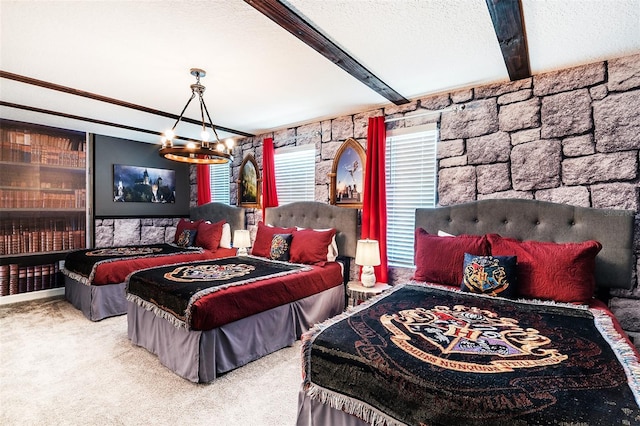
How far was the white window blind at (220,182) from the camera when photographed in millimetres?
5660

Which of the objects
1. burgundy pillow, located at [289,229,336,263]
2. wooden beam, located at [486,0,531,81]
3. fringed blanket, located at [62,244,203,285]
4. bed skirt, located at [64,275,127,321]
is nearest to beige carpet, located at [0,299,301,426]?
bed skirt, located at [64,275,127,321]

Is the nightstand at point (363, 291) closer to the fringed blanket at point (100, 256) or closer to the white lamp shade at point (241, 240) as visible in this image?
the white lamp shade at point (241, 240)

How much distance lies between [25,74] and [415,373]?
3.89m

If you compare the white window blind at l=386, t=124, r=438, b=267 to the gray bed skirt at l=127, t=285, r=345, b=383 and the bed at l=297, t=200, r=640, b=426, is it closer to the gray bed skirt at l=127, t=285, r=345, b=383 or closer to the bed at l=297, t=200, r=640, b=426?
the bed at l=297, t=200, r=640, b=426

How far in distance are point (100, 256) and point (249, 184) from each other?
2297mm

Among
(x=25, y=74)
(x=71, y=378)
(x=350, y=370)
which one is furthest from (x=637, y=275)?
(x=25, y=74)

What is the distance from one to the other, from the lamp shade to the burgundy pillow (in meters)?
0.48

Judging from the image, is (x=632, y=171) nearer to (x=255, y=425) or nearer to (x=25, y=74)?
(x=255, y=425)

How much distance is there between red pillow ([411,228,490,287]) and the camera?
2.59 m

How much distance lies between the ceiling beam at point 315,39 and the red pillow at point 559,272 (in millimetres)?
1978

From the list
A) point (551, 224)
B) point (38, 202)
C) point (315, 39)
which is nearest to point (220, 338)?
point (315, 39)

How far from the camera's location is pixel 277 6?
5.91 feet

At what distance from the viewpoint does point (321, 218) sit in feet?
13.4

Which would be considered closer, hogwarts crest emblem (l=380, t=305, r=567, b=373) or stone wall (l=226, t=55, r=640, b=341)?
hogwarts crest emblem (l=380, t=305, r=567, b=373)
